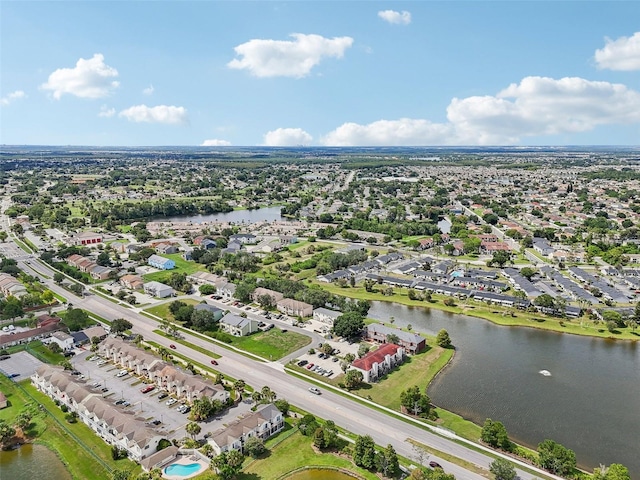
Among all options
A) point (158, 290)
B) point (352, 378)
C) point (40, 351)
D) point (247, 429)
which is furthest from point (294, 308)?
point (40, 351)

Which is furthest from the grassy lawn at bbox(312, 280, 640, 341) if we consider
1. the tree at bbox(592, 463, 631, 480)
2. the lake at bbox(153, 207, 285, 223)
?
the lake at bbox(153, 207, 285, 223)

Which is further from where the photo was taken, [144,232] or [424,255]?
[144,232]

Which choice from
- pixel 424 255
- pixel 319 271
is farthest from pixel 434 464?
pixel 424 255

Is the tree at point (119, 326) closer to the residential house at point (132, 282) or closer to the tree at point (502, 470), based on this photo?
the residential house at point (132, 282)

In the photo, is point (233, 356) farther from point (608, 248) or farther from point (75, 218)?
point (75, 218)

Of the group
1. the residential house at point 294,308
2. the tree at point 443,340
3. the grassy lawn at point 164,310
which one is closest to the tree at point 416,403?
the tree at point 443,340

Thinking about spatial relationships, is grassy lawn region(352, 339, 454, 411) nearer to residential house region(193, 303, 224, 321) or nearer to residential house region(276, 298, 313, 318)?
residential house region(276, 298, 313, 318)
